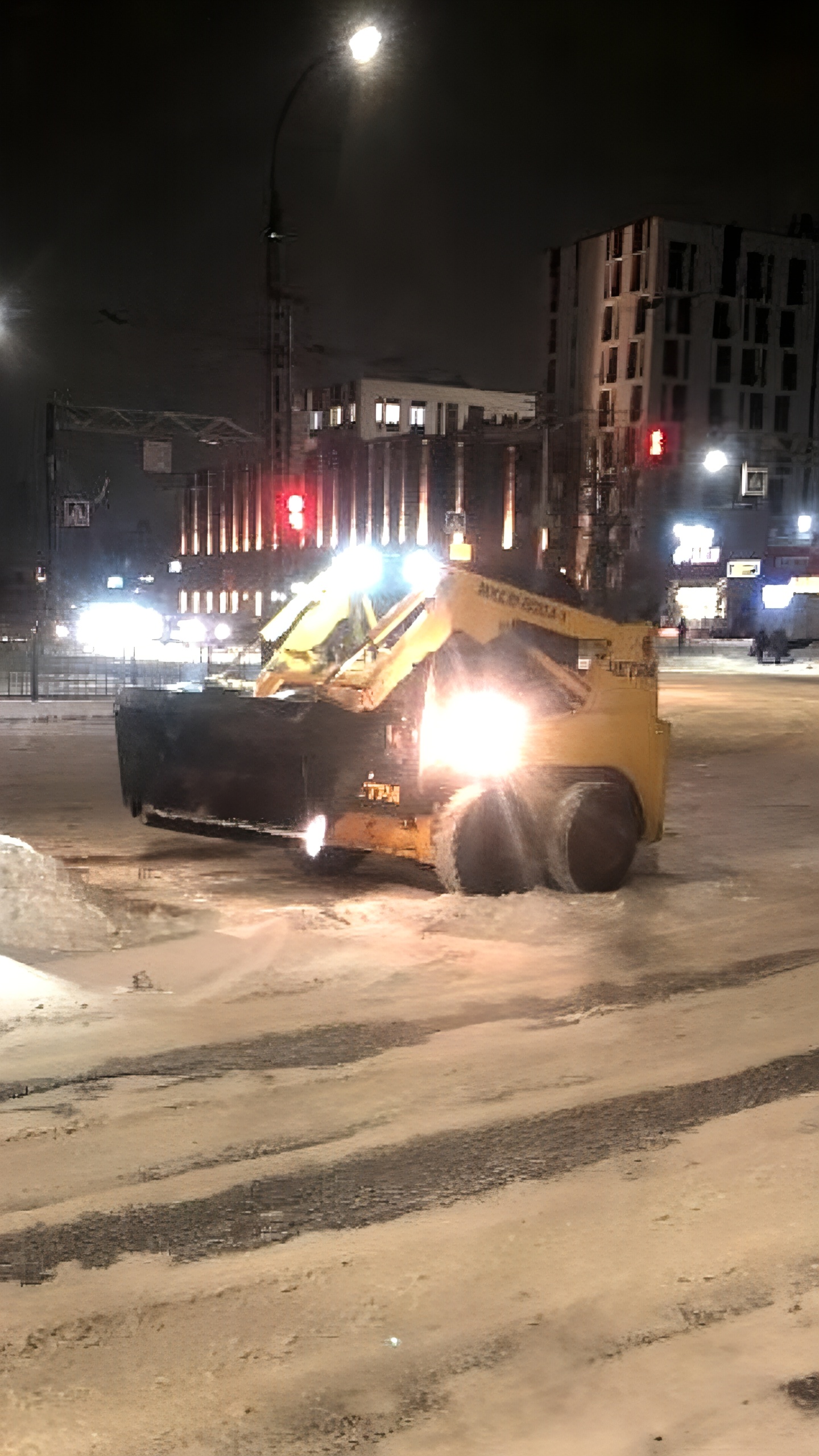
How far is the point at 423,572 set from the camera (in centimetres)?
962

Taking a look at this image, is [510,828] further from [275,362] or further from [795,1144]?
[275,362]

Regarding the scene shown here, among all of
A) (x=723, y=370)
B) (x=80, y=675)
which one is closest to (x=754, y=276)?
(x=723, y=370)

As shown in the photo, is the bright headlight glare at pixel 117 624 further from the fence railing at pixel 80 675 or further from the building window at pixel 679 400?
the building window at pixel 679 400

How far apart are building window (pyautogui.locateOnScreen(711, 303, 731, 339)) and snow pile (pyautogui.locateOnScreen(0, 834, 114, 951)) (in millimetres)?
85776

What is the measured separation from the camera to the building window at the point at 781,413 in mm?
89812

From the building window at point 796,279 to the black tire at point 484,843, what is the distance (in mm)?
87968

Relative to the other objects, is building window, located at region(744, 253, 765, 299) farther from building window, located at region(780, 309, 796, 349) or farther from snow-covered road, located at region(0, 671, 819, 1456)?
snow-covered road, located at region(0, 671, 819, 1456)

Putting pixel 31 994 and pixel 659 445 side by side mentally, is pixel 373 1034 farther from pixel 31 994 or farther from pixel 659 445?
pixel 659 445

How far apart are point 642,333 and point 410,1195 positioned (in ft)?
280

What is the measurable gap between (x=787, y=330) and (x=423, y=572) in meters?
87.3

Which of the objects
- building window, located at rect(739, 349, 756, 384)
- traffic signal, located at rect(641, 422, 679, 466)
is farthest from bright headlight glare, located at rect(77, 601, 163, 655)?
building window, located at rect(739, 349, 756, 384)

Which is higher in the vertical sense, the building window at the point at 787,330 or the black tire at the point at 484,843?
the building window at the point at 787,330

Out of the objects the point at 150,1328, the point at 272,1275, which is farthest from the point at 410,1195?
the point at 150,1328

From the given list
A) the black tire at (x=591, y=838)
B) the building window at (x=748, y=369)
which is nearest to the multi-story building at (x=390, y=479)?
the building window at (x=748, y=369)
